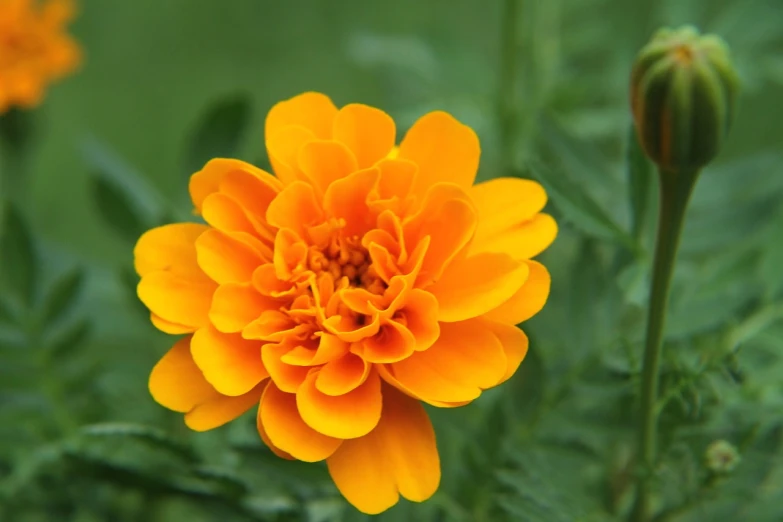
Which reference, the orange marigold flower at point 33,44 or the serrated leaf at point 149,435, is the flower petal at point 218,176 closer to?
the serrated leaf at point 149,435

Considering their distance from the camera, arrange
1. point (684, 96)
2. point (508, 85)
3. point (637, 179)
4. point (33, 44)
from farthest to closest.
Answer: point (33, 44)
point (508, 85)
point (637, 179)
point (684, 96)

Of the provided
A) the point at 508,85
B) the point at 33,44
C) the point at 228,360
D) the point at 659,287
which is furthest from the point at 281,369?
the point at 33,44

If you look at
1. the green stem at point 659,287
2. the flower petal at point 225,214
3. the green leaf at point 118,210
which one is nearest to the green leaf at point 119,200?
the green leaf at point 118,210

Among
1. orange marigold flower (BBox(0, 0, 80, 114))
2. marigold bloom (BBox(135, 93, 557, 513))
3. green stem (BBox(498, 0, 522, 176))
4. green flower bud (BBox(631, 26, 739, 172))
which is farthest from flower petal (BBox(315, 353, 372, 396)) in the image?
orange marigold flower (BBox(0, 0, 80, 114))

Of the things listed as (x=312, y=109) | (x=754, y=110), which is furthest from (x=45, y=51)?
(x=754, y=110)

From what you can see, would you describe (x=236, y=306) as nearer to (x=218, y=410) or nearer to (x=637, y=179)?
(x=218, y=410)

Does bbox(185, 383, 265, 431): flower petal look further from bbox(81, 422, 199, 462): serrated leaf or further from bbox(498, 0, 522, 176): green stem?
bbox(498, 0, 522, 176): green stem

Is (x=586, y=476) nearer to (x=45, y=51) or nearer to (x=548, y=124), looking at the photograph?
(x=548, y=124)
